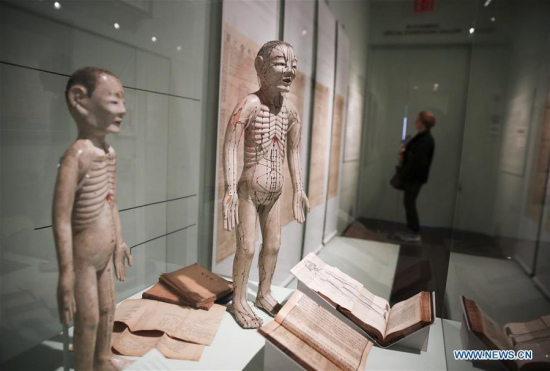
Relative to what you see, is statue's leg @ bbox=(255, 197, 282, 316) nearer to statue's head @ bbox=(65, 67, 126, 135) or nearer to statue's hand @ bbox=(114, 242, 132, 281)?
statue's hand @ bbox=(114, 242, 132, 281)

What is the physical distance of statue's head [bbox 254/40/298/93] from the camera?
6.51 feet

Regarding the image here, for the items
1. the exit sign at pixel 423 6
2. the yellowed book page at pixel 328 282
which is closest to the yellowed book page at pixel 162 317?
the yellowed book page at pixel 328 282

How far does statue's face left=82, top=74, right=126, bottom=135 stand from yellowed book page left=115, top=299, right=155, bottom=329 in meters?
1.11

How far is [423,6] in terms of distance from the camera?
3.96 meters

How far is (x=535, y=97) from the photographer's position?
1.97 meters

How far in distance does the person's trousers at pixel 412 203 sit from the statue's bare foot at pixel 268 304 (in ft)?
7.95

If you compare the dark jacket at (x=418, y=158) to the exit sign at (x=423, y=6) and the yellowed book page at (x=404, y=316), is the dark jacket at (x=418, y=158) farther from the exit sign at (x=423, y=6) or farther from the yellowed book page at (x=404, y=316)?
the yellowed book page at (x=404, y=316)

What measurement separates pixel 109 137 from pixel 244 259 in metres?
1.02

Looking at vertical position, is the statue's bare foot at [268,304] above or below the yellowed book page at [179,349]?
above

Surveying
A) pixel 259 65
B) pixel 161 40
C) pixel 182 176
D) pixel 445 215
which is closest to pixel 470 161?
pixel 445 215

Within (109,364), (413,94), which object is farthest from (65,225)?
→ (413,94)

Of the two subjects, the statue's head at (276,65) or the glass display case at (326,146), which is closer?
the glass display case at (326,146)

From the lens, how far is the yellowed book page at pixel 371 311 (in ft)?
7.34

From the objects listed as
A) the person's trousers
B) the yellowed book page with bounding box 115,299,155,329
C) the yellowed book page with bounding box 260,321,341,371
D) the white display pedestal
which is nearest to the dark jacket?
the person's trousers
